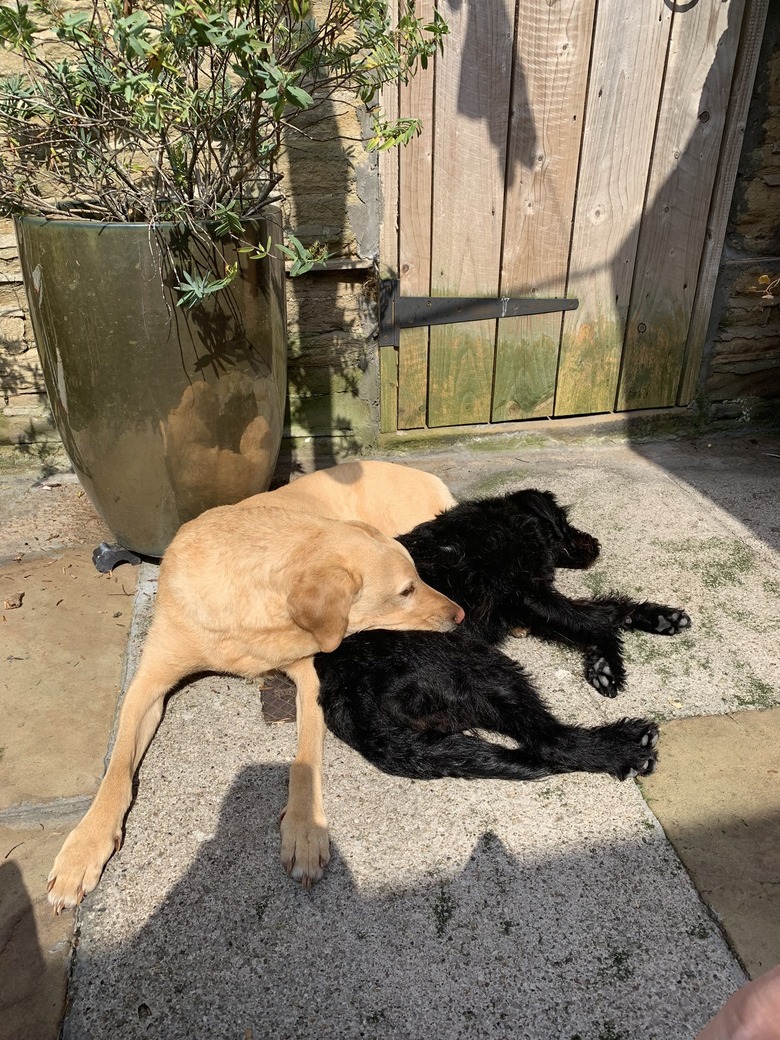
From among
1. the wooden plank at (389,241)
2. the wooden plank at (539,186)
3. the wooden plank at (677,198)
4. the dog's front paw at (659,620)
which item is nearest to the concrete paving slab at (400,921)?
the dog's front paw at (659,620)

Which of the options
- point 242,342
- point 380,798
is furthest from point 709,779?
point 242,342

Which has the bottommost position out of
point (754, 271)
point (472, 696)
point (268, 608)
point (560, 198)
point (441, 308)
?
point (472, 696)

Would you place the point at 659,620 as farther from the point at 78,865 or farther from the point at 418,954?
the point at 78,865

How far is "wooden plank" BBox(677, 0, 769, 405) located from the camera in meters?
3.79

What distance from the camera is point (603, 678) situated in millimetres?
2555

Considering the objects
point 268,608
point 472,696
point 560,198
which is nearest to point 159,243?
point 268,608

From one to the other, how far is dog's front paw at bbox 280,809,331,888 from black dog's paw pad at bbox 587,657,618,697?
1.17m

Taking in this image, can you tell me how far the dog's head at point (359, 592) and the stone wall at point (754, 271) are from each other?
2750 mm

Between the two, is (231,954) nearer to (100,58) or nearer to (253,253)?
(253,253)

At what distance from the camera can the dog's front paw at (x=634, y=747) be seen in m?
2.15

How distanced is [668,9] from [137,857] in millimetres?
4811

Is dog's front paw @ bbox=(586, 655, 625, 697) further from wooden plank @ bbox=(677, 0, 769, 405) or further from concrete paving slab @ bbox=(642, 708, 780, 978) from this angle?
wooden plank @ bbox=(677, 0, 769, 405)

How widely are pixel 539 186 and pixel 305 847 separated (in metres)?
3.80

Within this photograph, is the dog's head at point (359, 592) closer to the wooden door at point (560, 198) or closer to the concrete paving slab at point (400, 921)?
the concrete paving slab at point (400, 921)
